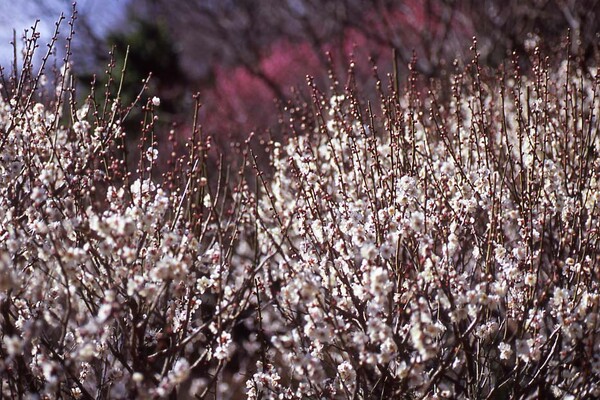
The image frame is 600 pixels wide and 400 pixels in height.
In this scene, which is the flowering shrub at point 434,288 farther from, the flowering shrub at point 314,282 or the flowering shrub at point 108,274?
the flowering shrub at point 108,274

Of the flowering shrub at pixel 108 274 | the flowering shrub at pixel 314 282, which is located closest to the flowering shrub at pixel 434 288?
the flowering shrub at pixel 314 282

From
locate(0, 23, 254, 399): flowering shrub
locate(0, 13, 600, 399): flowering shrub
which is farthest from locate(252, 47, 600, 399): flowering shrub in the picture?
locate(0, 23, 254, 399): flowering shrub

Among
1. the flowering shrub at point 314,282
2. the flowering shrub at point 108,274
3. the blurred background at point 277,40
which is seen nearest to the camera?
the flowering shrub at point 108,274

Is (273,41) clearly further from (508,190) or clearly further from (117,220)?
(117,220)

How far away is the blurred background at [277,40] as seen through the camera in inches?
→ 382

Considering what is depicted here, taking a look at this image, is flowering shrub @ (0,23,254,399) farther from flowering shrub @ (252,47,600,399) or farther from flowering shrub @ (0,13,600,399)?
flowering shrub @ (252,47,600,399)

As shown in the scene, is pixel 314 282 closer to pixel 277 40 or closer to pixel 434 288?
pixel 434 288

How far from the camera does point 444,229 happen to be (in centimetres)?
357

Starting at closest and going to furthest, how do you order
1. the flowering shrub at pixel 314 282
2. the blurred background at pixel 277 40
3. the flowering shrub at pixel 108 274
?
the flowering shrub at pixel 108 274, the flowering shrub at pixel 314 282, the blurred background at pixel 277 40

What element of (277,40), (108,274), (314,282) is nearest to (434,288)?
(314,282)

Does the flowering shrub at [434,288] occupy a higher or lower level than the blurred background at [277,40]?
lower

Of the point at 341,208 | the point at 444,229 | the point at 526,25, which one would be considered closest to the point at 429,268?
the point at 444,229

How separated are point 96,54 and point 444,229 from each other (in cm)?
1415

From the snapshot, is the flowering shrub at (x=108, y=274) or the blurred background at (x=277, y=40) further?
the blurred background at (x=277, y=40)
